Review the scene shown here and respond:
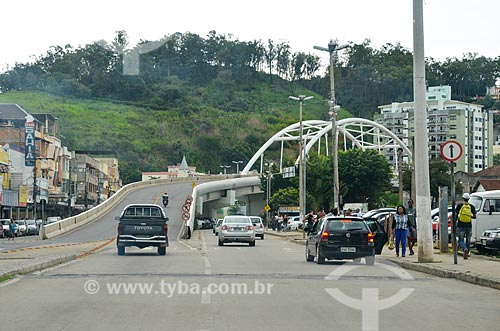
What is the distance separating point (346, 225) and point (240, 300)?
1128 centimetres

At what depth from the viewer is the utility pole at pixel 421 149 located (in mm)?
23672

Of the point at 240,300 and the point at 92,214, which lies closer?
the point at 240,300

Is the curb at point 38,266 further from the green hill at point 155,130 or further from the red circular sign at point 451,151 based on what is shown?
the green hill at point 155,130

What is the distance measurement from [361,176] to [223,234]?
54.4m

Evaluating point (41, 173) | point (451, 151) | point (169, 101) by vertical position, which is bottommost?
point (451, 151)

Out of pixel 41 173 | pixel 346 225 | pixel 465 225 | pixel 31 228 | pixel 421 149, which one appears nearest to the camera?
pixel 421 149

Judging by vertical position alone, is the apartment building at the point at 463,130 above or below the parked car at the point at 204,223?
above

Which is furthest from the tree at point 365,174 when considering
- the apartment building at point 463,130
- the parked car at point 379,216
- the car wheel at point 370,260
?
the car wheel at point 370,260

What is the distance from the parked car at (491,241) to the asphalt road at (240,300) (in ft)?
22.9

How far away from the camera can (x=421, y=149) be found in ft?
78.7

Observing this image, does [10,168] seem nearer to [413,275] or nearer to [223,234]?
[223,234]

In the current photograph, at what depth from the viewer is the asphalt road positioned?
437 inches

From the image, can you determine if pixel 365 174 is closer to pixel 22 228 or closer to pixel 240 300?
pixel 22 228

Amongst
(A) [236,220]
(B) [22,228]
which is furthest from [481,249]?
(B) [22,228]
